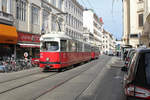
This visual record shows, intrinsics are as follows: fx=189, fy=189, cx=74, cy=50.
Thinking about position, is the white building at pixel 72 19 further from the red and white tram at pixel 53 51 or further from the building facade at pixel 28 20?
the red and white tram at pixel 53 51

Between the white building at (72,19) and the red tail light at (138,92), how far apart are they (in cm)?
3740

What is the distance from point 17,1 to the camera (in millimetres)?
21844

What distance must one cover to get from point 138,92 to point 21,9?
21.6 meters

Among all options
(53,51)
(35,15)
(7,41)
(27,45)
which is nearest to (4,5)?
(7,41)

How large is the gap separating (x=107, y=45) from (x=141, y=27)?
94.1m

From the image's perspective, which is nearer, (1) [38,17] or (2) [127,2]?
(1) [38,17]

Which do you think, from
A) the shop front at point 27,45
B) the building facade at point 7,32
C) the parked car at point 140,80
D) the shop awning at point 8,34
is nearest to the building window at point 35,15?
the shop front at point 27,45

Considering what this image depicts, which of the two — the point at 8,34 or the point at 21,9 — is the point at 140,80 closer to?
the point at 8,34

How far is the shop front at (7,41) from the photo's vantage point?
1828 cm

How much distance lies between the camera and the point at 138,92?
3418 mm

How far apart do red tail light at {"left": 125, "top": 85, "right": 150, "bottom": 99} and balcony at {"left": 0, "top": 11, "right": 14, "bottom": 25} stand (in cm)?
1748

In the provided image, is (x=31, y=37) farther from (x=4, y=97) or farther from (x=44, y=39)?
(x=4, y=97)

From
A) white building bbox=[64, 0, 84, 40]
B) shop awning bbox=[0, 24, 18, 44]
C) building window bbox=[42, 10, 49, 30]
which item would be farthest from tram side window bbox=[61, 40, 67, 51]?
white building bbox=[64, 0, 84, 40]

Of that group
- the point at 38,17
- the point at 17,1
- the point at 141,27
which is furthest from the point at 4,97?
the point at 141,27
